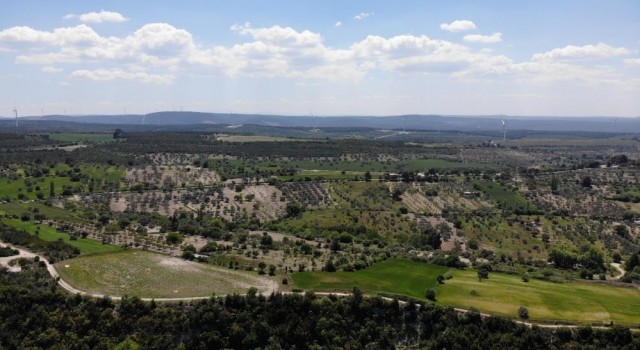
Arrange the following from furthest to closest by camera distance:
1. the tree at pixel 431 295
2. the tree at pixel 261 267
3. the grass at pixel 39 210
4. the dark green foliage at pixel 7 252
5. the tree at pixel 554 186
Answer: the tree at pixel 554 186 < the grass at pixel 39 210 < the dark green foliage at pixel 7 252 < the tree at pixel 261 267 < the tree at pixel 431 295

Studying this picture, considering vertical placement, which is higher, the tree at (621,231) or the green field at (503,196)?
the green field at (503,196)

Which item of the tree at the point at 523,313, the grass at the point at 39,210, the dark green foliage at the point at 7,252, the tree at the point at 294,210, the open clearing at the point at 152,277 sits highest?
the dark green foliage at the point at 7,252

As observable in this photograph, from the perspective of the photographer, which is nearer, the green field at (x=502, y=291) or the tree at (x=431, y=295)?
the green field at (x=502, y=291)

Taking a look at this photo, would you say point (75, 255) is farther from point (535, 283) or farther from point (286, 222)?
point (535, 283)

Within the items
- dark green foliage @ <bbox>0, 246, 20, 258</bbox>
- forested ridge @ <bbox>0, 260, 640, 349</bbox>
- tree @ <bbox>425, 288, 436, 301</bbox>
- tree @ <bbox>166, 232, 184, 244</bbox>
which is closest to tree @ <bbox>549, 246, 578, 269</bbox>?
forested ridge @ <bbox>0, 260, 640, 349</bbox>

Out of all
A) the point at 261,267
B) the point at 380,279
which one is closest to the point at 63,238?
the point at 261,267

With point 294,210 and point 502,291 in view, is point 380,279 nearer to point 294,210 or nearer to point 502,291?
point 502,291

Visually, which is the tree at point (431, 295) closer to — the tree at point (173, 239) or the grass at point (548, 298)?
the grass at point (548, 298)

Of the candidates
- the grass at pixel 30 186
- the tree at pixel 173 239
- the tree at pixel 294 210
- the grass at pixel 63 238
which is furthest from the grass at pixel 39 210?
the tree at pixel 294 210

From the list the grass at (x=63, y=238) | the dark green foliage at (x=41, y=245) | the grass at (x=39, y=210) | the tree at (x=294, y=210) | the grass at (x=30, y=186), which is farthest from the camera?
the grass at (x=30, y=186)
